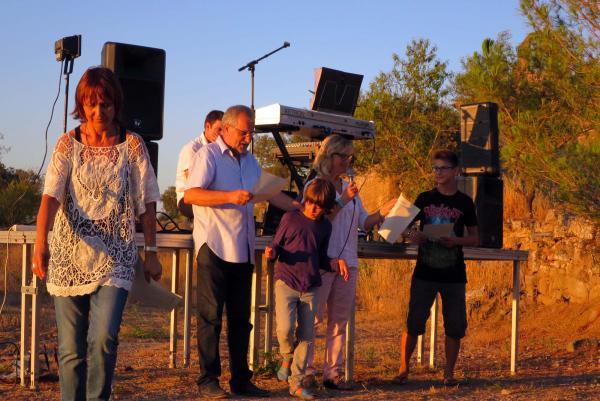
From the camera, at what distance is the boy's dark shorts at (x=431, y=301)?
20.8ft

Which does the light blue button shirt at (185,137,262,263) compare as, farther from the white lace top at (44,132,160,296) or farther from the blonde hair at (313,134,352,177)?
the white lace top at (44,132,160,296)

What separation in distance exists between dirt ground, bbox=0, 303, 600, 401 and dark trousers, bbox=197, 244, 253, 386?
1.00ft

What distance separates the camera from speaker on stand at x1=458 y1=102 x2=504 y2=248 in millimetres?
7969

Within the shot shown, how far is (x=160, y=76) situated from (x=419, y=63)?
10873 mm

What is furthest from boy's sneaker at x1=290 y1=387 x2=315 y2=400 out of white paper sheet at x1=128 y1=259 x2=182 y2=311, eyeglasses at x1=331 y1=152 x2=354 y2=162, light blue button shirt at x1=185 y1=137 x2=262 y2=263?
white paper sheet at x1=128 y1=259 x2=182 y2=311

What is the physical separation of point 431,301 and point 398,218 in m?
0.80

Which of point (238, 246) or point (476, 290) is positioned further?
point (476, 290)

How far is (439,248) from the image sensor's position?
20.7 feet

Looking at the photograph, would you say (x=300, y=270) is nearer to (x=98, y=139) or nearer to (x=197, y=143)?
(x=197, y=143)

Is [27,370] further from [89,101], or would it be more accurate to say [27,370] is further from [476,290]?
[476,290]

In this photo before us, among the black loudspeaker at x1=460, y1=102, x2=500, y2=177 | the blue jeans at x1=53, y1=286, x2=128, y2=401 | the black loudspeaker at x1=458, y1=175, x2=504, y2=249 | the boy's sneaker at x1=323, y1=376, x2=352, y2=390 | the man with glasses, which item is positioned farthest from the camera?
the black loudspeaker at x1=460, y1=102, x2=500, y2=177

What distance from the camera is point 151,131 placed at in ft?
24.3

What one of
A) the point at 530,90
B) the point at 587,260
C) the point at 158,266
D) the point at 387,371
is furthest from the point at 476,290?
the point at 158,266

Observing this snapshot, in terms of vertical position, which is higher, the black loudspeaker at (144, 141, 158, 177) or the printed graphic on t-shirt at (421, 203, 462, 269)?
the black loudspeaker at (144, 141, 158, 177)
